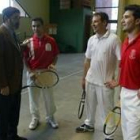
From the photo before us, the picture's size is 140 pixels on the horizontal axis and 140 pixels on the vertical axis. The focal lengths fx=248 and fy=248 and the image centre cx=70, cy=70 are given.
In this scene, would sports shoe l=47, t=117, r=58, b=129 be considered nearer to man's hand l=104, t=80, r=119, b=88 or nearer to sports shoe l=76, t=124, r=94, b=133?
sports shoe l=76, t=124, r=94, b=133

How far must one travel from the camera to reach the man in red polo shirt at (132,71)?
2076mm

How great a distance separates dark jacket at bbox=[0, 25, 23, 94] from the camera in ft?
8.07

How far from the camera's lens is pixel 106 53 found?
9.12 ft

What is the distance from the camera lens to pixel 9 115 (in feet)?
9.41

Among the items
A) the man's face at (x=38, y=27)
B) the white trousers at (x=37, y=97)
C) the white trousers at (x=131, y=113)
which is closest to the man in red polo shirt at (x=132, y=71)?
the white trousers at (x=131, y=113)

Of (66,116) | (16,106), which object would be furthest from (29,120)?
(16,106)

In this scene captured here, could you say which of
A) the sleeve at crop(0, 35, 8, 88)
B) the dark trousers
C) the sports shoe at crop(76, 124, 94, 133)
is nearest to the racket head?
the dark trousers

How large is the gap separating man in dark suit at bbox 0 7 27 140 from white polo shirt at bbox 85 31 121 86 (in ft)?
2.79

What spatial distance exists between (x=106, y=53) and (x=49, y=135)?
4.38ft

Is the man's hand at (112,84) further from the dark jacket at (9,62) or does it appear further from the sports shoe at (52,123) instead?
the sports shoe at (52,123)

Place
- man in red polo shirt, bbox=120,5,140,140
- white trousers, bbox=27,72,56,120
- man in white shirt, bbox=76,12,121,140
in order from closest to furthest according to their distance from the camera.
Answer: man in red polo shirt, bbox=120,5,140,140, man in white shirt, bbox=76,12,121,140, white trousers, bbox=27,72,56,120

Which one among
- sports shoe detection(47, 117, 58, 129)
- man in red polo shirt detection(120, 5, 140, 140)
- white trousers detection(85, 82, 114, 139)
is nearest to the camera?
man in red polo shirt detection(120, 5, 140, 140)

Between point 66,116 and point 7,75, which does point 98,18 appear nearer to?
point 7,75

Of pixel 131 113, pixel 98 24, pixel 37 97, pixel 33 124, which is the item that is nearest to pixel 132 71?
pixel 131 113
